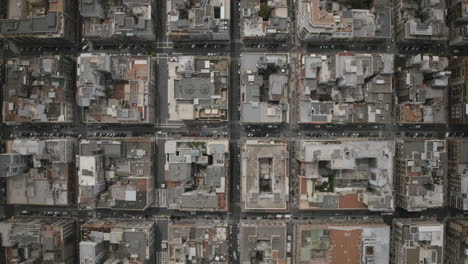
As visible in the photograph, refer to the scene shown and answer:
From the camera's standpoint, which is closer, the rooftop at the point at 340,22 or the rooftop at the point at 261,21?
the rooftop at the point at 340,22

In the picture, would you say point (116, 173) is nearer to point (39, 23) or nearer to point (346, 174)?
point (39, 23)

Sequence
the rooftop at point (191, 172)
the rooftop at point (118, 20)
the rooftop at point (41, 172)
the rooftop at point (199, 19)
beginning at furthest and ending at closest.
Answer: the rooftop at point (41, 172)
the rooftop at point (118, 20)
the rooftop at point (191, 172)
the rooftop at point (199, 19)

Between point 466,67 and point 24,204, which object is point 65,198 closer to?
point 24,204

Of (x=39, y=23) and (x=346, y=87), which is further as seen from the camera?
(x=346, y=87)

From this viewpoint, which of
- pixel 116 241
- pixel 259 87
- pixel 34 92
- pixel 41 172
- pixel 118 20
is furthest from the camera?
pixel 34 92

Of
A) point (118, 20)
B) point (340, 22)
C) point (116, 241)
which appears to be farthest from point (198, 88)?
point (116, 241)

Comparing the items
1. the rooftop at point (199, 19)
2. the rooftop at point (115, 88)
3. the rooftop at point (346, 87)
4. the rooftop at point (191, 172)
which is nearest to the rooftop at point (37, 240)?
the rooftop at point (191, 172)

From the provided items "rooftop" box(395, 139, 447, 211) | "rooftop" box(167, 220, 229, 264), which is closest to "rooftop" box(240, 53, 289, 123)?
"rooftop" box(167, 220, 229, 264)

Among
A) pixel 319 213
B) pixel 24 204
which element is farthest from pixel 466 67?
pixel 24 204

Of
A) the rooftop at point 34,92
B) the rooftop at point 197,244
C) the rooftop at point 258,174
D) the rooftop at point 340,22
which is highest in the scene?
the rooftop at point 340,22

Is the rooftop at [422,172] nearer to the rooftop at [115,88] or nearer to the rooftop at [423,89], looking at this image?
the rooftop at [423,89]

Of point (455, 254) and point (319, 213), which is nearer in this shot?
point (455, 254)
